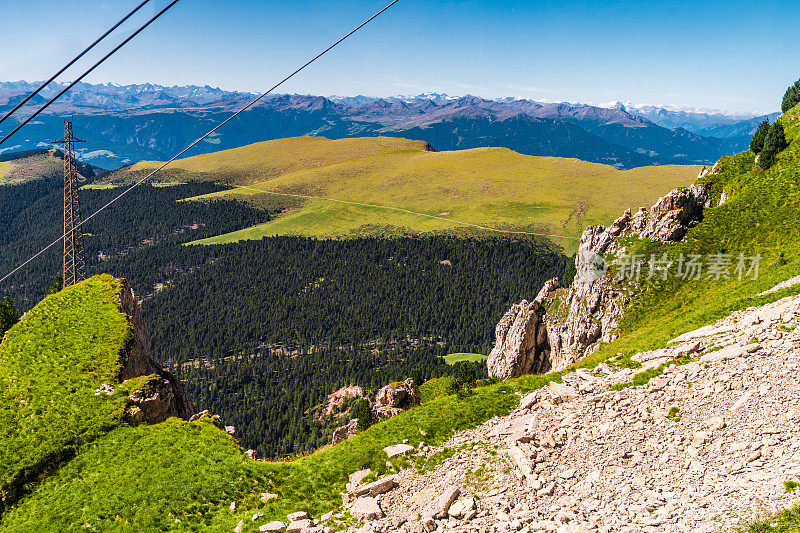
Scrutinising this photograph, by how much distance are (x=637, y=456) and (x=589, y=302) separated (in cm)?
3520

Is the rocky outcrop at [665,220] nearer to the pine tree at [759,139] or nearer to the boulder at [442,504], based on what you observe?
the pine tree at [759,139]

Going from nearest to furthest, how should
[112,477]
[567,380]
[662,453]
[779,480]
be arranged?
1. [779,480]
2. [662,453]
3. [112,477]
4. [567,380]

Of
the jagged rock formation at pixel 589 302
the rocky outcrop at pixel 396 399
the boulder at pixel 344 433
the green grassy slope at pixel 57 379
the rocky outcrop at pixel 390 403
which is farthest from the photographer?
the jagged rock formation at pixel 589 302

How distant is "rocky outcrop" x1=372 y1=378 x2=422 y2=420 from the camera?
47.8 m

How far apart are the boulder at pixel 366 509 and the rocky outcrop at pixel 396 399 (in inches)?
1038

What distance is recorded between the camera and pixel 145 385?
29266mm

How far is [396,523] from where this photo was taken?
17.6 meters

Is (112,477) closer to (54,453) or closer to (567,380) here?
(54,453)

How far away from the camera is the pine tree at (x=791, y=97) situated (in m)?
83.8

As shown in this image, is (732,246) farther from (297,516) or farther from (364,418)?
(297,516)

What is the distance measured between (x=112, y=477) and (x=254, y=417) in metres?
119

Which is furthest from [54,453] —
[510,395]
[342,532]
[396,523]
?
[510,395]

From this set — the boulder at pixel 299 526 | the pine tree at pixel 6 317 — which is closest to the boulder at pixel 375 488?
the boulder at pixel 299 526

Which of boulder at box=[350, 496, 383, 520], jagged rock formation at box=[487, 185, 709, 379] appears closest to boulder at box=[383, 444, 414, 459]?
boulder at box=[350, 496, 383, 520]
